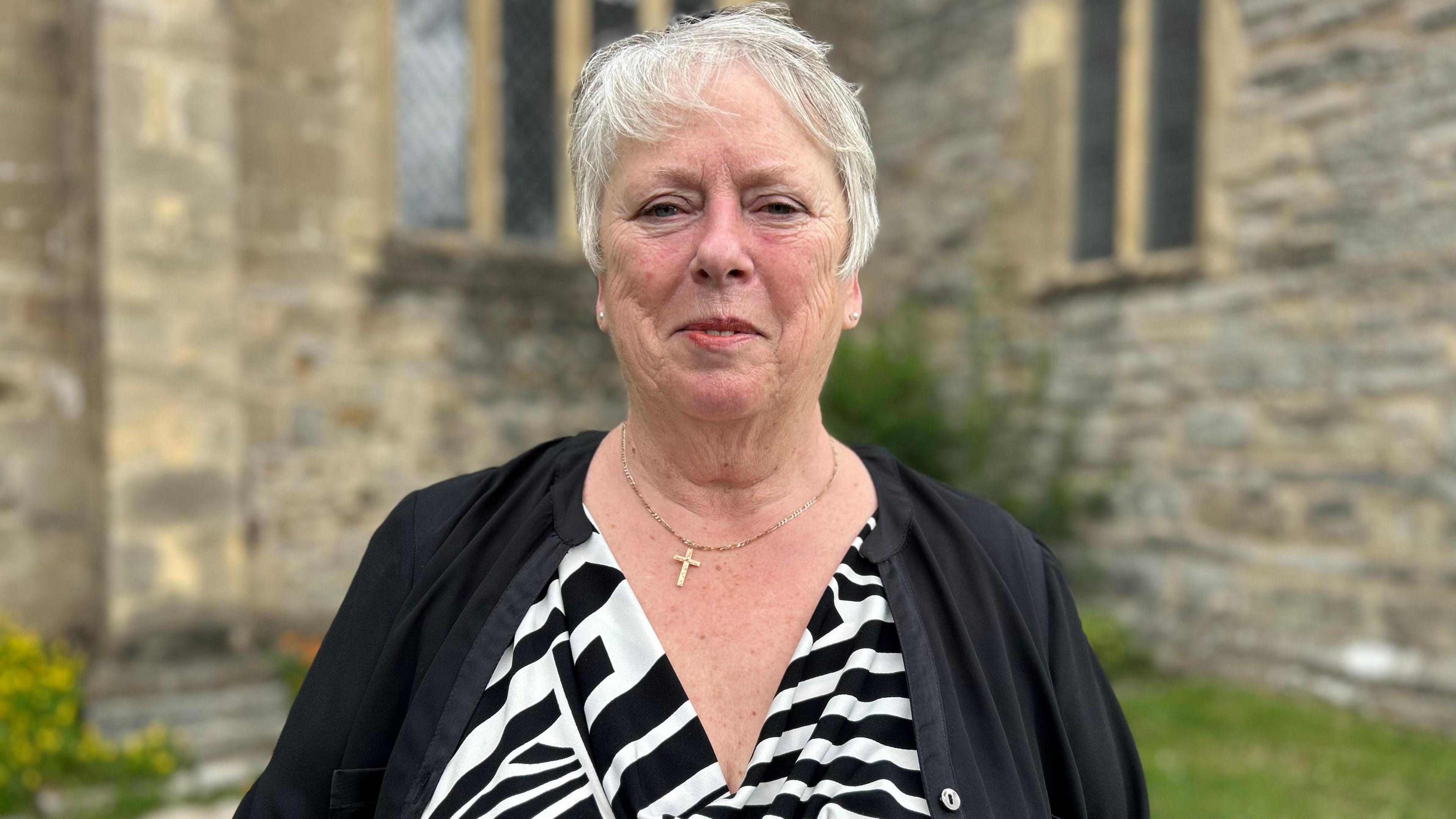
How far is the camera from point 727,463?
4.93 ft

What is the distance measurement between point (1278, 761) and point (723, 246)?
4181 millimetres

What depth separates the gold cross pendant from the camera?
1.46 m

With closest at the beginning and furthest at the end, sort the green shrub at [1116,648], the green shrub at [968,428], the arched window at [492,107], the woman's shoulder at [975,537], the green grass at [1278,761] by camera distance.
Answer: the woman's shoulder at [975,537], the green grass at [1278,761], the green shrub at [1116,648], the arched window at [492,107], the green shrub at [968,428]

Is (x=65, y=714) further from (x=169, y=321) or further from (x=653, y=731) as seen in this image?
(x=653, y=731)

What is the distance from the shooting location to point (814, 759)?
1.26m

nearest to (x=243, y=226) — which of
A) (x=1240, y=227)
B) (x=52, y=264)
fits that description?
(x=52, y=264)

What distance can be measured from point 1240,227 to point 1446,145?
1.02 meters

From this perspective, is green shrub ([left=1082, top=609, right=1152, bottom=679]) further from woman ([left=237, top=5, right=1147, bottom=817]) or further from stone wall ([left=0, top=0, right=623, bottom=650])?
woman ([left=237, top=5, right=1147, bottom=817])

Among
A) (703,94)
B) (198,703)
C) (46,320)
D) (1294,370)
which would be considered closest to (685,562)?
(703,94)

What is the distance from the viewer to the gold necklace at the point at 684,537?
1.48 metres

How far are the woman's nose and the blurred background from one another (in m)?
3.36

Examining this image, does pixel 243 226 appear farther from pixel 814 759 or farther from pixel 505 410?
pixel 814 759

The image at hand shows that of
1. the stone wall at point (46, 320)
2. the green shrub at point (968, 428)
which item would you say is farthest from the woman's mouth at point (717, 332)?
the green shrub at point (968, 428)

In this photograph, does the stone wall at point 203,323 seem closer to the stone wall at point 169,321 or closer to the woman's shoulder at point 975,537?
the stone wall at point 169,321
